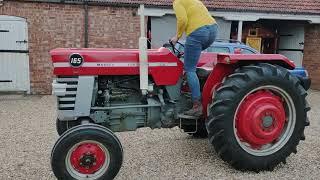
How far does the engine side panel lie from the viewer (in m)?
4.43

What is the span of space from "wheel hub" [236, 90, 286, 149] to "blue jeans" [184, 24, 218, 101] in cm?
55

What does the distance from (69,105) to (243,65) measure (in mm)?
2006

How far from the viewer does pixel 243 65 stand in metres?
4.83

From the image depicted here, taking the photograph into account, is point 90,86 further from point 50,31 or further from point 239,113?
point 50,31

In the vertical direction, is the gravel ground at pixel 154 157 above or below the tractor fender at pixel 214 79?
below

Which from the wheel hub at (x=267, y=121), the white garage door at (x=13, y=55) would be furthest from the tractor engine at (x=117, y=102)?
the white garage door at (x=13, y=55)

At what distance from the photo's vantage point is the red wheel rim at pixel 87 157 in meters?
4.10

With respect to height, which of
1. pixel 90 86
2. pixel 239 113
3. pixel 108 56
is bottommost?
pixel 239 113

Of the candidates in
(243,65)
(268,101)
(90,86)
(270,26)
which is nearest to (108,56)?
(90,86)

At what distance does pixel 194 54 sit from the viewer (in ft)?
15.5

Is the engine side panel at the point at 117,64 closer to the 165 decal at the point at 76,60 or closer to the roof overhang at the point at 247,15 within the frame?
the 165 decal at the point at 76,60

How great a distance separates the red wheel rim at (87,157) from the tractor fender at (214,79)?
4.60 feet

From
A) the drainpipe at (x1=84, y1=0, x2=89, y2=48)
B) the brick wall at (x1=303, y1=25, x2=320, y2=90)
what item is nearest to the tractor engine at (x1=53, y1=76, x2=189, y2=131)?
the drainpipe at (x1=84, y1=0, x2=89, y2=48)

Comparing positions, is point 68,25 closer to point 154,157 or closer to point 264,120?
point 154,157
